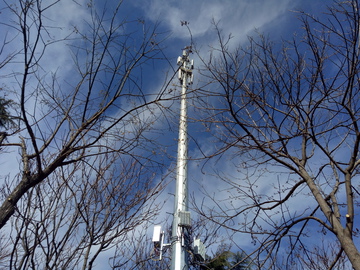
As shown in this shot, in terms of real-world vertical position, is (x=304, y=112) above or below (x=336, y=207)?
above

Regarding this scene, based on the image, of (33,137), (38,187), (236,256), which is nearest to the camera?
(33,137)

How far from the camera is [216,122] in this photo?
3.67 m

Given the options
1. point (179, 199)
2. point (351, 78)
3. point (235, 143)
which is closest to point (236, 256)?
point (179, 199)

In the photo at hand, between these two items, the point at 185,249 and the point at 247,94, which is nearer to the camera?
the point at 247,94

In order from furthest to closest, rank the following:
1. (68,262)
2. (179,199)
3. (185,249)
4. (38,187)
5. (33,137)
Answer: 1. (179,199)
2. (185,249)
3. (38,187)
4. (68,262)
5. (33,137)

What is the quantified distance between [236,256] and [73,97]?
913 cm

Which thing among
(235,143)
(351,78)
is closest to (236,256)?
(235,143)

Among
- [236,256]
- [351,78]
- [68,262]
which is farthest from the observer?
[236,256]

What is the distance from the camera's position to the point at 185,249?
6512mm

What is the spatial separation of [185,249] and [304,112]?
416cm

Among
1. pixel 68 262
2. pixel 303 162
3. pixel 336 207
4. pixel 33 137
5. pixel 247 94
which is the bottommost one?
pixel 68 262

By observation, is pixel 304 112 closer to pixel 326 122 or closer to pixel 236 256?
pixel 326 122

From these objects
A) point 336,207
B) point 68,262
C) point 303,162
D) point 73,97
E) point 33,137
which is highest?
point 73,97

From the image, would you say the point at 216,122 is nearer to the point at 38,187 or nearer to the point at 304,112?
the point at 304,112
